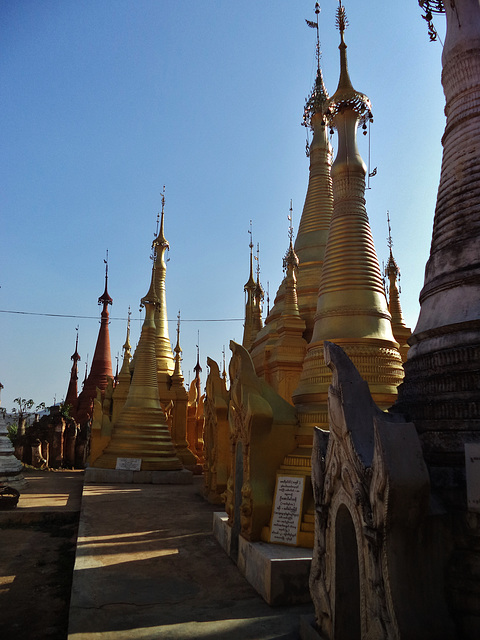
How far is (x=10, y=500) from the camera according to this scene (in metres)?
11.9

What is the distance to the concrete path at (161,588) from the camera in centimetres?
490

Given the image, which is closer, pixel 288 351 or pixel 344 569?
pixel 344 569

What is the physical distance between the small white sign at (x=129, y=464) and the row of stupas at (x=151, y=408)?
0.45 ft

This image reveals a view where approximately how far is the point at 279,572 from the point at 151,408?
545 inches

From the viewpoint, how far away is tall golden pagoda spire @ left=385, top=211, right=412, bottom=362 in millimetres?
15039

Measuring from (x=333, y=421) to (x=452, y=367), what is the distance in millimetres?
1205

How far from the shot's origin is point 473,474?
3.82 m

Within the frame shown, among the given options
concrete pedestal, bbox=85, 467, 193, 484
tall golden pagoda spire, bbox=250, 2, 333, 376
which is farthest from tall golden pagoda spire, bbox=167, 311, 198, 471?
tall golden pagoda spire, bbox=250, 2, 333, 376

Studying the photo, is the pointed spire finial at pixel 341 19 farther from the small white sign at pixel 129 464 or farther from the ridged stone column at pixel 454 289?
the small white sign at pixel 129 464

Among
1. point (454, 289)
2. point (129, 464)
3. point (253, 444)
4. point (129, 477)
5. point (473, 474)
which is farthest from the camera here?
point (129, 464)

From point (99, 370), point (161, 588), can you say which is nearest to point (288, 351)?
point (161, 588)

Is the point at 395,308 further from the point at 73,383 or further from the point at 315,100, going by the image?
the point at 73,383

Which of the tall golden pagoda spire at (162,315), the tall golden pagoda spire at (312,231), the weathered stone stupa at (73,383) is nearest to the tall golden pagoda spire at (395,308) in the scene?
the tall golden pagoda spire at (312,231)

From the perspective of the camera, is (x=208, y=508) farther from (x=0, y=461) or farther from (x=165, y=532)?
(x=0, y=461)
